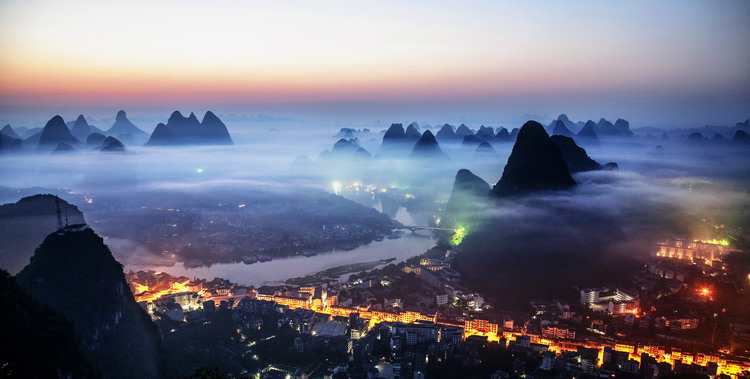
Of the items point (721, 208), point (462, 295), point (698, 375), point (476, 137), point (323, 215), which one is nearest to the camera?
point (698, 375)

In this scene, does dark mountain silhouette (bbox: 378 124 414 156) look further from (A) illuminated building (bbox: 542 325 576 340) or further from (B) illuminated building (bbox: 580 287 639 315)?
(A) illuminated building (bbox: 542 325 576 340)

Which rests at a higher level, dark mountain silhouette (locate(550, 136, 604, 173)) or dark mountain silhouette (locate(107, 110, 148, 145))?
dark mountain silhouette (locate(107, 110, 148, 145))

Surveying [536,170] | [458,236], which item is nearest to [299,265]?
[458,236]

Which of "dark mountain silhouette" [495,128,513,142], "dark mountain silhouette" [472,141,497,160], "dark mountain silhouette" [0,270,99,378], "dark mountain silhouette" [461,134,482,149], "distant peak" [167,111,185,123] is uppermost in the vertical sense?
"distant peak" [167,111,185,123]

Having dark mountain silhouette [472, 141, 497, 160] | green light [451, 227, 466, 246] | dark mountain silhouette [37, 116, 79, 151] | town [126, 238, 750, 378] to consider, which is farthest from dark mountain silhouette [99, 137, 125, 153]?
dark mountain silhouette [472, 141, 497, 160]

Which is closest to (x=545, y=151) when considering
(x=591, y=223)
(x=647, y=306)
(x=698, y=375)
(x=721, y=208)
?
(x=591, y=223)

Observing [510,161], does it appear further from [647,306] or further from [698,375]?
[698,375]

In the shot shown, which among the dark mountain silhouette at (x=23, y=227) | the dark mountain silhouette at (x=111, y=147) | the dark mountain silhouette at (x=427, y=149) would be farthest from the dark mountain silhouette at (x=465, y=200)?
the dark mountain silhouette at (x=111, y=147)
